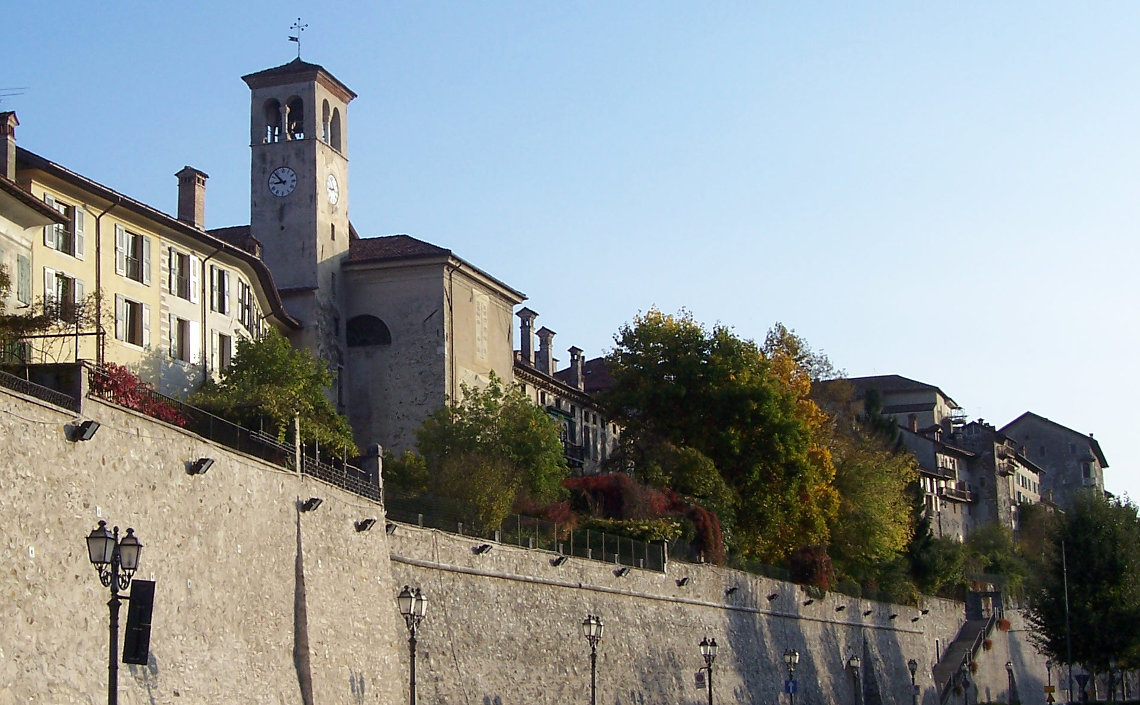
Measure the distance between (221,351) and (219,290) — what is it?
80.3 inches

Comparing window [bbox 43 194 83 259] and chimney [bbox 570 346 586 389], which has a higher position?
chimney [bbox 570 346 586 389]

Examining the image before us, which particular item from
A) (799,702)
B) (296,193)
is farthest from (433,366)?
(799,702)

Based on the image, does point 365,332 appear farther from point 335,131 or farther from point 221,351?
point 221,351

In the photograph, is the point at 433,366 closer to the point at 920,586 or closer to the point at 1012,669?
the point at 920,586

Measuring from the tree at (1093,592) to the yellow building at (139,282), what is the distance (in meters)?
36.6

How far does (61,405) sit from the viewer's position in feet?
81.1

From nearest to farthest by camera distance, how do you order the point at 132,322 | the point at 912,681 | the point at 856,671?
the point at 132,322 < the point at 856,671 < the point at 912,681

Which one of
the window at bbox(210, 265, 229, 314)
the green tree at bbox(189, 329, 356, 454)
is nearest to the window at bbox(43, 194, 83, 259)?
the green tree at bbox(189, 329, 356, 454)

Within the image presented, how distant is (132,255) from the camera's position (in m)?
48.1

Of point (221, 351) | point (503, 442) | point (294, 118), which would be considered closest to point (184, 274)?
point (221, 351)

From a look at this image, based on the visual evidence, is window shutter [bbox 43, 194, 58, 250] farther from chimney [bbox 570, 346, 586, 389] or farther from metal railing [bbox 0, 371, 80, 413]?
chimney [bbox 570, 346, 586, 389]

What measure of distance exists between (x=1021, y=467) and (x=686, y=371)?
77.4 m

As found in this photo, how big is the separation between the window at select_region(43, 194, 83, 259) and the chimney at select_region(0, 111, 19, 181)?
147cm

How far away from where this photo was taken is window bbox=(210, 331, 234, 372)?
172ft
